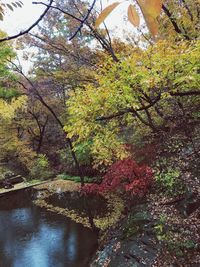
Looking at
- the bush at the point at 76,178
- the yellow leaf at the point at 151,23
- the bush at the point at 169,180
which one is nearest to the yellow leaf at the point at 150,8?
the yellow leaf at the point at 151,23

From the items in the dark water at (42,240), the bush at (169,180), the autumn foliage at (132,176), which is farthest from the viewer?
the dark water at (42,240)

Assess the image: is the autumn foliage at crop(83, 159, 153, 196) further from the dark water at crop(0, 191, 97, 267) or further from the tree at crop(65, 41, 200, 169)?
the dark water at crop(0, 191, 97, 267)

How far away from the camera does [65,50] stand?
1024cm

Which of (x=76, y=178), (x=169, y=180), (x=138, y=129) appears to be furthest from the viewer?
(x=76, y=178)

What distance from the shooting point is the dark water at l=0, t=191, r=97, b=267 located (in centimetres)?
634

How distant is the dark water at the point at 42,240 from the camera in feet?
20.8

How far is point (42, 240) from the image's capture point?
7.33 meters

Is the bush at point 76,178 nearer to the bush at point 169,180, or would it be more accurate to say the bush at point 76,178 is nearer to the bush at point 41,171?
the bush at point 41,171

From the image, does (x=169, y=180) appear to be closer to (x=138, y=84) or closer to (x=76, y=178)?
(x=138, y=84)

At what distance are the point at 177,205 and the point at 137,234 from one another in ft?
3.27

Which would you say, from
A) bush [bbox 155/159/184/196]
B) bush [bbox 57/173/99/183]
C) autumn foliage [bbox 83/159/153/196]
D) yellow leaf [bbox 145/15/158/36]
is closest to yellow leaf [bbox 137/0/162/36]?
yellow leaf [bbox 145/15/158/36]

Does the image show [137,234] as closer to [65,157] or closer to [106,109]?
[106,109]

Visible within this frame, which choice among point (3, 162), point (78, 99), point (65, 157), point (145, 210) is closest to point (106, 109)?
point (78, 99)

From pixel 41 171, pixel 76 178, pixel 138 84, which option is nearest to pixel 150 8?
pixel 138 84
